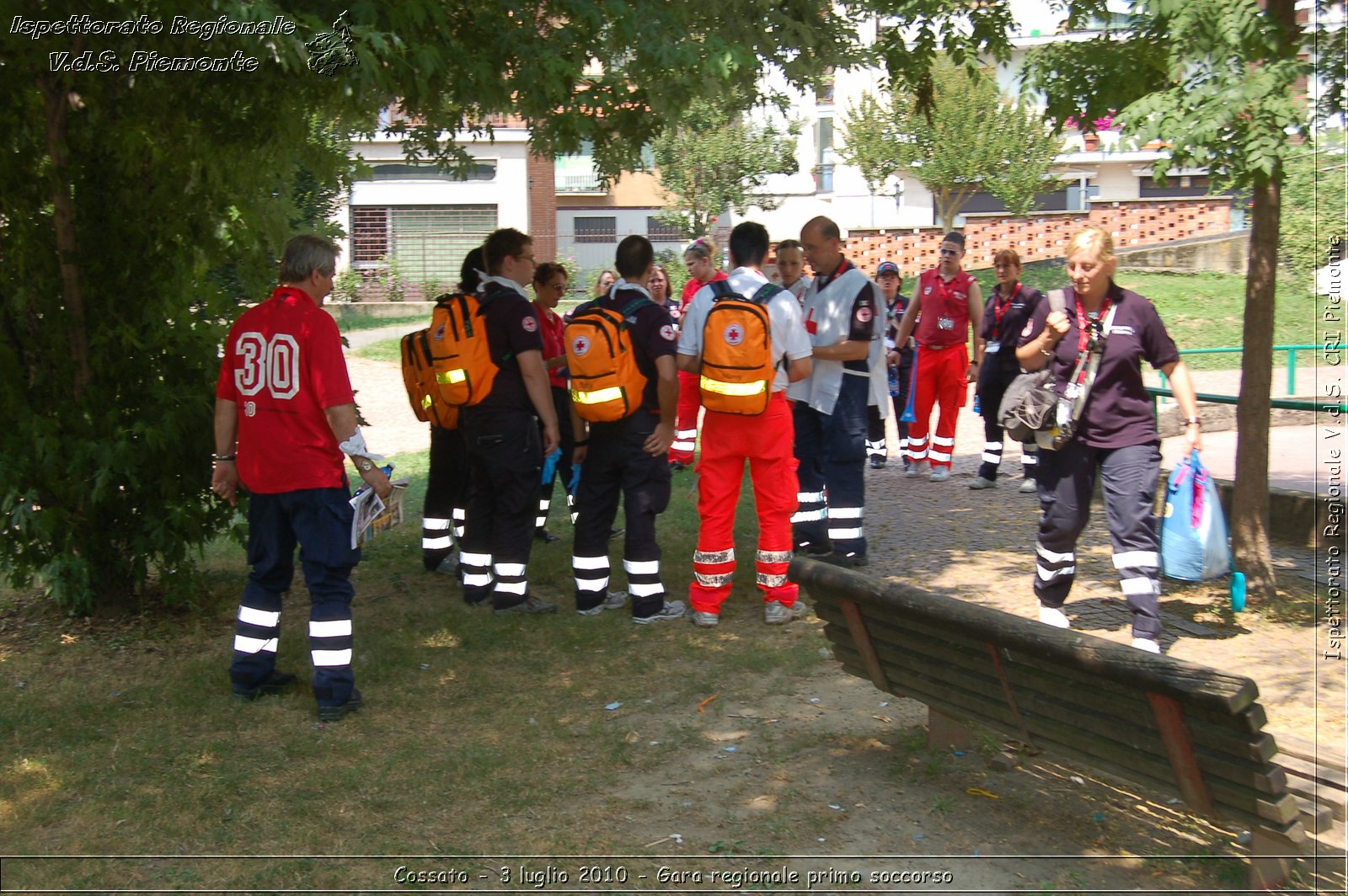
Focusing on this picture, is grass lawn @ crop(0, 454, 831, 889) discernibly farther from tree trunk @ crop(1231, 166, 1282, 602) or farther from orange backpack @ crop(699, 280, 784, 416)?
tree trunk @ crop(1231, 166, 1282, 602)

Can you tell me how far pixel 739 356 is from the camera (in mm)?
6504

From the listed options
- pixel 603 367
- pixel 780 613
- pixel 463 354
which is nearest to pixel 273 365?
pixel 463 354

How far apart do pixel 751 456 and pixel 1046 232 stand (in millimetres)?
30143

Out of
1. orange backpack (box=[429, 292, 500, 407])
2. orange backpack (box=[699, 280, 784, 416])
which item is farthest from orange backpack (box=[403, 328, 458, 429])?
orange backpack (box=[699, 280, 784, 416])

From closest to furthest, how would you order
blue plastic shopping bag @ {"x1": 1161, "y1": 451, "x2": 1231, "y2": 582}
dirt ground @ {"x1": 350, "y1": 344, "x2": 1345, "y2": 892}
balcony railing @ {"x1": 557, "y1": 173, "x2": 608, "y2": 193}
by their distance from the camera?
1. dirt ground @ {"x1": 350, "y1": 344, "x2": 1345, "y2": 892}
2. blue plastic shopping bag @ {"x1": 1161, "y1": 451, "x2": 1231, "y2": 582}
3. balcony railing @ {"x1": 557, "y1": 173, "x2": 608, "y2": 193}

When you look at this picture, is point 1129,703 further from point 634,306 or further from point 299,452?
point 634,306

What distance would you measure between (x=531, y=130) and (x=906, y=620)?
4.51 metres

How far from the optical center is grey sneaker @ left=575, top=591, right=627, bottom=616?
7.17 m

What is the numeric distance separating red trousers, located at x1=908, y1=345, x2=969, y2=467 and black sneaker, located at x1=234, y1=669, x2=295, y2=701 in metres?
6.56

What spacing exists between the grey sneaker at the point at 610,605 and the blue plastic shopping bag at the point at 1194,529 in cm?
303

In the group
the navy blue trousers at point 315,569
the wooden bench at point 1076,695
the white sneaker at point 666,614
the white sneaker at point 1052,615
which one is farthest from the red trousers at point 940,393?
the navy blue trousers at point 315,569

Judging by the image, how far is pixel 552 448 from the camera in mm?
7137

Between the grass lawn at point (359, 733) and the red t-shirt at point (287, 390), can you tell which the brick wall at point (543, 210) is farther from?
the red t-shirt at point (287, 390)

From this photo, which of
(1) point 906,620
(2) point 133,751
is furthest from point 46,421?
(1) point 906,620
